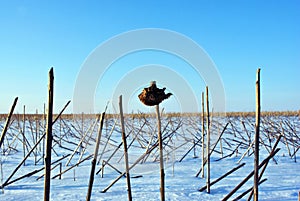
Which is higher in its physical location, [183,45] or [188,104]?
[183,45]

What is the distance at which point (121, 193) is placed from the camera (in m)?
1.79

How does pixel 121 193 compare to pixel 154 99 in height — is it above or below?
below

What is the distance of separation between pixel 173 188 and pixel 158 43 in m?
0.98

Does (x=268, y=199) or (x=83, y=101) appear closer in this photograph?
(x=83, y=101)

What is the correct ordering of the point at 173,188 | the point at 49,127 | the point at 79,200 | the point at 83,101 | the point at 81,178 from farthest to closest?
1. the point at 81,178
2. the point at 173,188
3. the point at 79,200
4. the point at 83,101
5. the point at 49,127

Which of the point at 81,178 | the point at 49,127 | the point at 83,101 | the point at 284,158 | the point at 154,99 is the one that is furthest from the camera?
the point at 284,158

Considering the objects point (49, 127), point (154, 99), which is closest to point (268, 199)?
point (154, 99)

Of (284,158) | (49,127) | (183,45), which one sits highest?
(183,45)

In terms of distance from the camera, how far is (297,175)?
7.79 ft

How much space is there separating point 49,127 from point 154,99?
33 centimetres

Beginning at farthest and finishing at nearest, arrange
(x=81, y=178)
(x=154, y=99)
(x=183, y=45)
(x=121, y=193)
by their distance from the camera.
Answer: (x=81, y=178) < (x=121, y=193) < (x=183, y=45) < (x=154, y=99)

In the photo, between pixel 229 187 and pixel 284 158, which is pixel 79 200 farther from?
pixel 284 158

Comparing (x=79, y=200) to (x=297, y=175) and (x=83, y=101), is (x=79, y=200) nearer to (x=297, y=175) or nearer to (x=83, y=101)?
(x=83, y=101)

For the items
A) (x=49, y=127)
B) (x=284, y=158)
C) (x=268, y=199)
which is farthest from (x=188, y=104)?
(x=284, y=158)
